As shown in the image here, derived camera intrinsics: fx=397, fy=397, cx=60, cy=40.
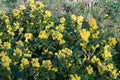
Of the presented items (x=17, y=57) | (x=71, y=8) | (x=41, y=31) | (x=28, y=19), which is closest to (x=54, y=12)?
(x=71, y=8)

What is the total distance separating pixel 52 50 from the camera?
16.7ft

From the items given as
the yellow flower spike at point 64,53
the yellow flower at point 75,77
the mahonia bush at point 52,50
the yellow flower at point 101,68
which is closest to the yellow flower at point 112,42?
the mahonia bush at point 52,50

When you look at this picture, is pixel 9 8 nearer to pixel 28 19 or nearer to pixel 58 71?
pixel 28 19

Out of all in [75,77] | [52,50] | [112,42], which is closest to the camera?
[75,77]

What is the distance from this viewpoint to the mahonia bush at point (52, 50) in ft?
15.0

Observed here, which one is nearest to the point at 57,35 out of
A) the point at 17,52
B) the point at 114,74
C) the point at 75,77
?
the point at 17,52

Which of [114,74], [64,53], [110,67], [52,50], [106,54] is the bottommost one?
[114,74]

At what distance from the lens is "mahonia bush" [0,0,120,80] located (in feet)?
15.0

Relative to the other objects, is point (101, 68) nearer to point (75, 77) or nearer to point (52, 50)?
point (75, 77)

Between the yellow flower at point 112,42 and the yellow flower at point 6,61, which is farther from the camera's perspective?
the yellow flower at point 112,42

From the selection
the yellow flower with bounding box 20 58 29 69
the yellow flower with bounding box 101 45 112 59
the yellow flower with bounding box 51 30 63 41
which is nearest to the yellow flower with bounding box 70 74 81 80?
the yellow flower with bounding box 101 45 112 59

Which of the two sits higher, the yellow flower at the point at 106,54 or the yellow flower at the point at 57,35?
the yellow flower at the point at 57,35

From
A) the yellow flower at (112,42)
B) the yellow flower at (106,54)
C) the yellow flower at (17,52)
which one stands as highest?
the yellow flower at (17,52)

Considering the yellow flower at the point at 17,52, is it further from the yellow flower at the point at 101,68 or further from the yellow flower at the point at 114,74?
the yellow flower at the point at 114,74
